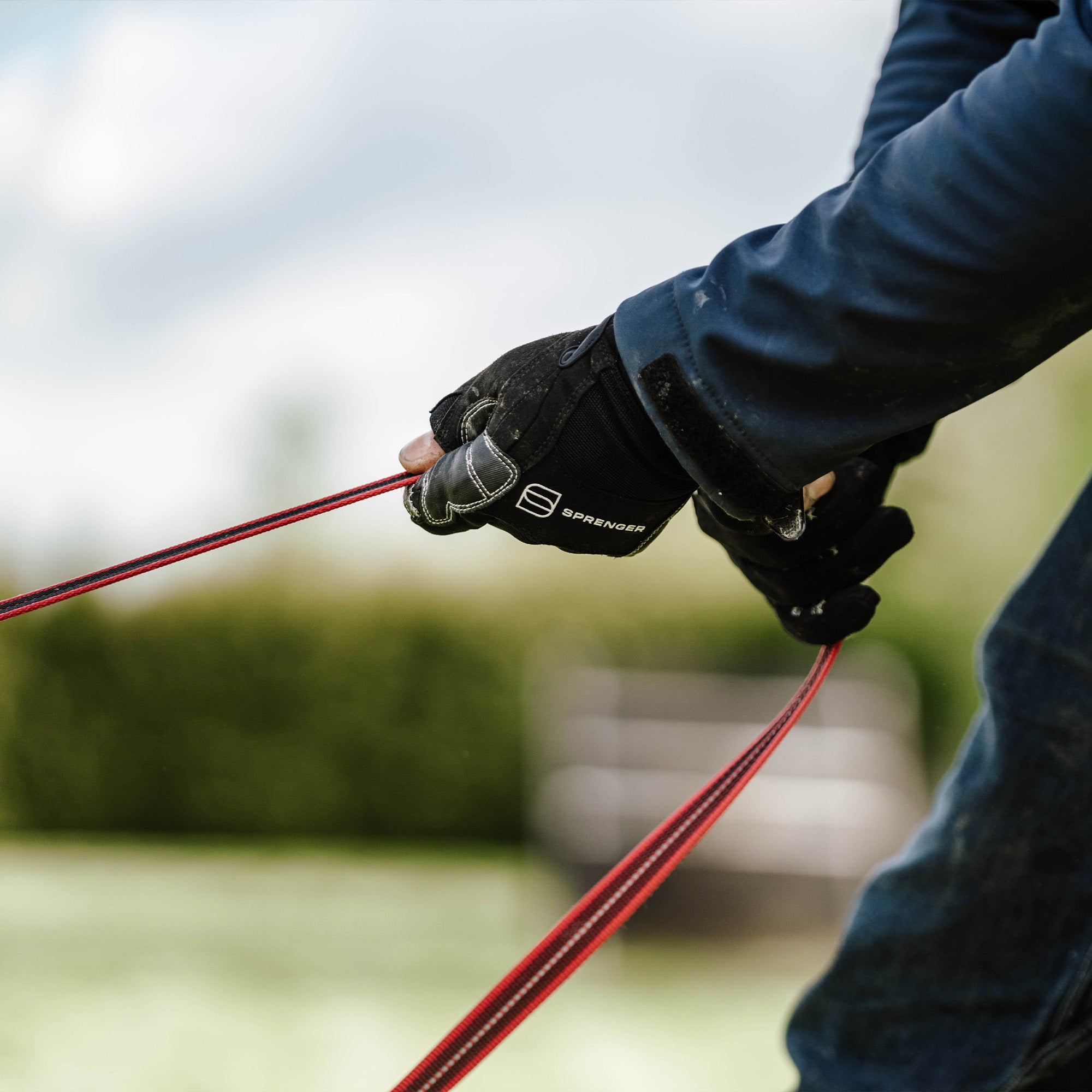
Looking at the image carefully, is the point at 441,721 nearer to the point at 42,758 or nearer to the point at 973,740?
the point at 42,758

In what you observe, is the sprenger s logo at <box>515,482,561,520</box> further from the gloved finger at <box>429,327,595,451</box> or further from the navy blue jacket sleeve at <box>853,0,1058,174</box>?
the navy blue jacket sleeve at <box>853,0,1058,174</box>

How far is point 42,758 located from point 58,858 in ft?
3.52

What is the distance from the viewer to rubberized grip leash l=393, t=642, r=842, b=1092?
1095mm

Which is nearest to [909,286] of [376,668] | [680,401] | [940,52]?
[680,401]

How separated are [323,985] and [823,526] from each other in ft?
10.4

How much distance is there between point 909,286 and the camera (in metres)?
0.92

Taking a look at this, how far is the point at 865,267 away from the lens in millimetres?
925

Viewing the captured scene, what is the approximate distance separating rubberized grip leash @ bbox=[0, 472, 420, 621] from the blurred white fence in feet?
13.4

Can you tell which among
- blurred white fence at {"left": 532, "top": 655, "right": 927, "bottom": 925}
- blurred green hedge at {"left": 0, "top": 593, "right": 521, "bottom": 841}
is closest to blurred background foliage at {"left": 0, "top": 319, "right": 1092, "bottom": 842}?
blurred green hedge at {"left": 0, "top": 593, "right": 521, "bottom": 841}

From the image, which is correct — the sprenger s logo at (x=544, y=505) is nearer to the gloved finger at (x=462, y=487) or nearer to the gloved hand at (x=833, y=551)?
the gloved finger at (x=462, y=487)

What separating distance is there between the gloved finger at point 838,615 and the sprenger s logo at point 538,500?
0.39m

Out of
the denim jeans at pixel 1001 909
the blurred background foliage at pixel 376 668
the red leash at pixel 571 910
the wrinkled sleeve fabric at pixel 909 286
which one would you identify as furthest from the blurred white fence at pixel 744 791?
the wrinkled sleeve fabric at pixel 909 286

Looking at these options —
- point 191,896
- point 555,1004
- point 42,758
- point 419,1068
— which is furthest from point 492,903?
point 419,1068

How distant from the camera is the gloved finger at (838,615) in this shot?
1280 millimetres
